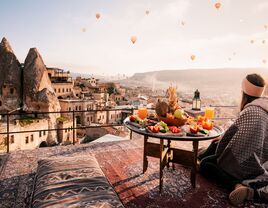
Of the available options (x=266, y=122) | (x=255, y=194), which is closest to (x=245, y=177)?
(x=255, y=194)

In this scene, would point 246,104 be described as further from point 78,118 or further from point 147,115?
point 78,118

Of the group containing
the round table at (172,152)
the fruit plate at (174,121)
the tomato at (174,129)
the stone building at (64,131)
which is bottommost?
the stone building at (64,131)

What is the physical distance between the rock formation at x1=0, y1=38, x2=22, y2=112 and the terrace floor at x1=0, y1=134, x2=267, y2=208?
3603 cm

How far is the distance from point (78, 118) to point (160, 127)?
44713mm

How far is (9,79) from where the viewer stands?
37.7 m

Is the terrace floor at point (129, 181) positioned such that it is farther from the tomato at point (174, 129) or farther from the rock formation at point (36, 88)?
the rock formation at point (36, 88)

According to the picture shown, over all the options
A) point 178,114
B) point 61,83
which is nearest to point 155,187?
point 178,114

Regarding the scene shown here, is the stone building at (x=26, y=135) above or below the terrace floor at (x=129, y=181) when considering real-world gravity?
below

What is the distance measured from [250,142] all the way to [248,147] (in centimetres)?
8

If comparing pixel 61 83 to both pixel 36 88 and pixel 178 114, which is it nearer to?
pixel 36 88

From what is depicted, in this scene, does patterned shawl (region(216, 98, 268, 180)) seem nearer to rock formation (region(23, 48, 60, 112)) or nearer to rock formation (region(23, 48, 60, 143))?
rock formation (region(23, 48, 60, 143))

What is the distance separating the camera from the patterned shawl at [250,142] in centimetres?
313

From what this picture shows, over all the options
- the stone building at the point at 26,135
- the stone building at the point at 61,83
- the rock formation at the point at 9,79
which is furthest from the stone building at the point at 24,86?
the stone building at the point at 61,83

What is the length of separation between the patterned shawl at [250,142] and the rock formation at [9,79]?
39174 mm
